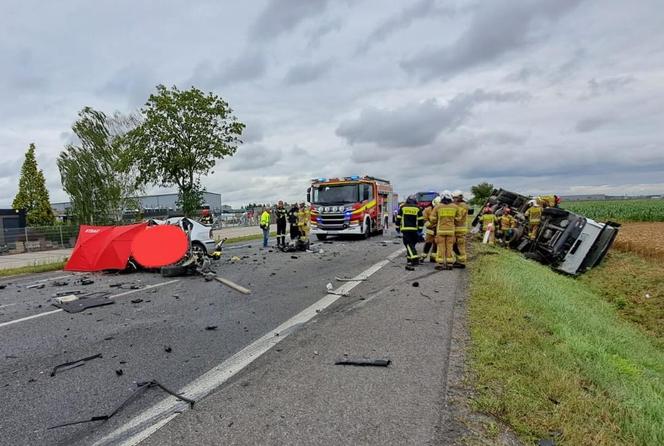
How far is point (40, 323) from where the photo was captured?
6.05m

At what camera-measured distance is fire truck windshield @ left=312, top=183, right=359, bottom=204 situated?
59.9ft

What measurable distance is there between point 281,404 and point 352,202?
15.2m

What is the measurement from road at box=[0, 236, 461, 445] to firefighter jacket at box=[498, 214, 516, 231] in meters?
6.93

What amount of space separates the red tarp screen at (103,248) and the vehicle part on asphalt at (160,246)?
1.89ft

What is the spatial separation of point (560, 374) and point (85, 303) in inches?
272

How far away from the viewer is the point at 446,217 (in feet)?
32.3

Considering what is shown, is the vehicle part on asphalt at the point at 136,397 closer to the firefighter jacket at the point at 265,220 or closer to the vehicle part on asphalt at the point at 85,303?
the vehicle part on asphalt at the point at 85,303

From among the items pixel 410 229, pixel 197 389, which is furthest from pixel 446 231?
pixel 197 389

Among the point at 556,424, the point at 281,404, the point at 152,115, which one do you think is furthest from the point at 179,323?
the point at 152,115

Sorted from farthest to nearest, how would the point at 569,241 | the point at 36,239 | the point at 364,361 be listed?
the point at 36,239 < the point at 569,241 < the point at 364,361

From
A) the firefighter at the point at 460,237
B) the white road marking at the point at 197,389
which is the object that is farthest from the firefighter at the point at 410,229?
the white road marking at the point at 197,389

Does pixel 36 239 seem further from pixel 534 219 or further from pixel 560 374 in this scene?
pixel 560 374

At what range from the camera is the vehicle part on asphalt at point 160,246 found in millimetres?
10039

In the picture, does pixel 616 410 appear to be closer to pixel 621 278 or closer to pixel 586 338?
pixel 586 338
